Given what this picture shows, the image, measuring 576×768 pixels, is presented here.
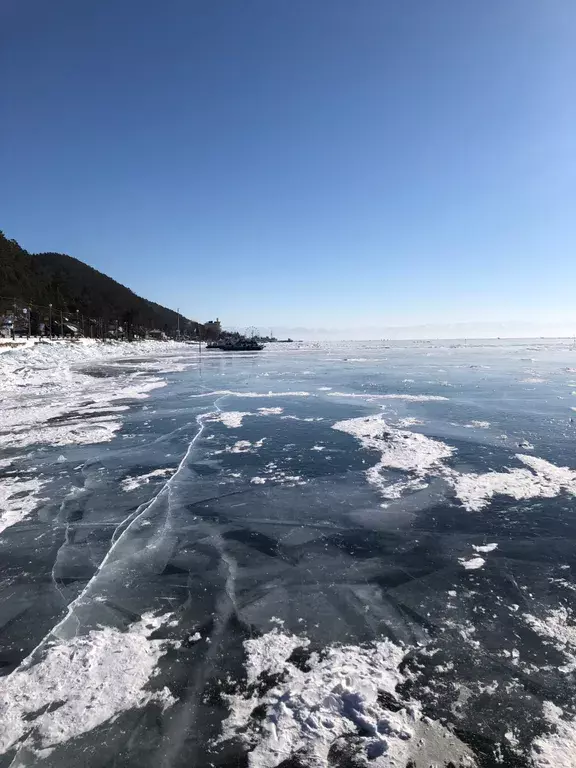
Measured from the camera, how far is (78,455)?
8.74m

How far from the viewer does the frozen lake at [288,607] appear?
2490mm

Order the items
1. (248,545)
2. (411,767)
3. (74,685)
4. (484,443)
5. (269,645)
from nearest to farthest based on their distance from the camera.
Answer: (411,767) → (74,685) → (269,645) → (248,545) → (484,443)

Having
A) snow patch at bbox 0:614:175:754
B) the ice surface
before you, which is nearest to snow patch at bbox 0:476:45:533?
snow patch at bbox 0:614:175:754

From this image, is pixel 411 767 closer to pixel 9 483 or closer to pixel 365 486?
pixel 365 486

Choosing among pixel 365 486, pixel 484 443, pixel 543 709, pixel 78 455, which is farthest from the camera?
pixel 484 443

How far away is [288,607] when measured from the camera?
3742mm

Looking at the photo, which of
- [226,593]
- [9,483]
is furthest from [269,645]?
[9,483]

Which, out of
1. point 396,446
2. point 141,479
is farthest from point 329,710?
point 396,446

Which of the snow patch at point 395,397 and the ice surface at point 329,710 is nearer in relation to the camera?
the ice surface at point 329,710

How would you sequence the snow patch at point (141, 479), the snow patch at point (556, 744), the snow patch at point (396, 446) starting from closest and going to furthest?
the snow patch at point (556, 744) < the snow patch at point (141, 479) < the snow patch at point (396, 446)

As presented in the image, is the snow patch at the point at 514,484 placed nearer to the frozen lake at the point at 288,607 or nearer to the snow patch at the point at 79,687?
the frozen lake at the point at 288,607

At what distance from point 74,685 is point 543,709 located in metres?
3.21

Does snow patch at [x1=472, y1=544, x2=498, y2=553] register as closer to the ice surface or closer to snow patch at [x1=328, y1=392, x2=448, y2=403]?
the ice surface

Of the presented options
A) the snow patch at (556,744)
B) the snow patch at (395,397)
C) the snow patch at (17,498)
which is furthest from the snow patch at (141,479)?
the snow patch at (395,397)
